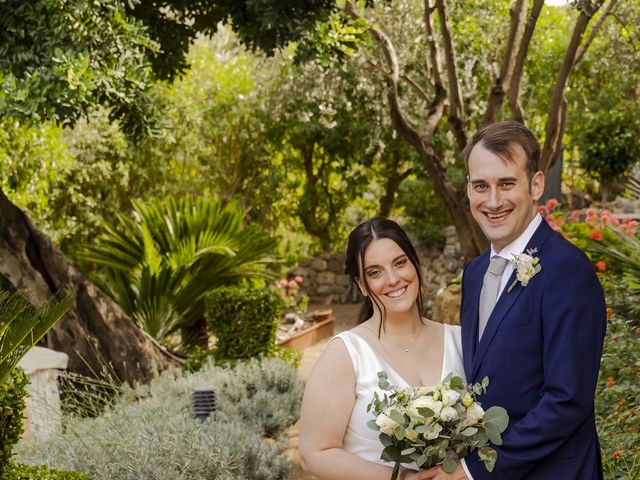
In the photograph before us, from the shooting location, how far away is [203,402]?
264 inches

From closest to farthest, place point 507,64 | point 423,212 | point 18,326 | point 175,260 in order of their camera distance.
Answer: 1. point 18,326
2. point 507,64
3. point 175,260
4. point 423,212

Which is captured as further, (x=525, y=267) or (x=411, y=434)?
(x=525, y=267)

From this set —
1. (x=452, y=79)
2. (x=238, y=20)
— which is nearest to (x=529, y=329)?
(x=238, y=20)

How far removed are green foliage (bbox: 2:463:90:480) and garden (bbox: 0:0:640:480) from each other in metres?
0.02

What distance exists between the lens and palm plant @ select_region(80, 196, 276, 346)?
10773 mm

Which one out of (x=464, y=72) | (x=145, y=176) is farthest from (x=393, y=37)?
(x=145, y=176)

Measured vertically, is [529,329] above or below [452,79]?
below

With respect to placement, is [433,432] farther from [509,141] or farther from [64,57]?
[64,57]

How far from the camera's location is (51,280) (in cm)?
860

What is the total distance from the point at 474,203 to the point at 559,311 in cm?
45

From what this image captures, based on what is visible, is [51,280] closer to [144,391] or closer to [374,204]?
[144,391]

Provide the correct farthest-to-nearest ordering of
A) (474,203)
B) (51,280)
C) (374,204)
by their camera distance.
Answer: (374,204) < (51,280) < (474,203)

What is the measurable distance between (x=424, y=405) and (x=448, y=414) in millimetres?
74

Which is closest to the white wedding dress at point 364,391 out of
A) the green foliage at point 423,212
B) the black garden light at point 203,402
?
the black garden light at point 203,402
